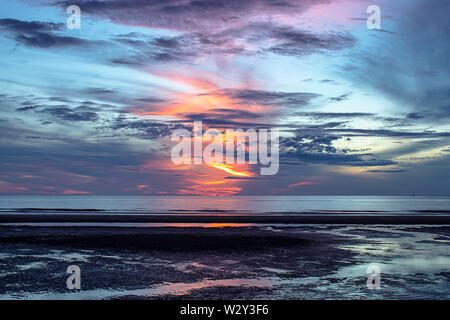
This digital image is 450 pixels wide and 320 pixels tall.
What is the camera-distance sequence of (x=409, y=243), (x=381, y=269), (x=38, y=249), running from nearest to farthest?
1. (x=381, y=269)
2. (x=38, y=249)
3. (x=409, y=243)

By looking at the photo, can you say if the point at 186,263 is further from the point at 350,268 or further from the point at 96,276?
the point at 350,268

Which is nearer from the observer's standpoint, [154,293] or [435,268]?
[154,293]

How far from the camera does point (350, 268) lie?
17.8 metres

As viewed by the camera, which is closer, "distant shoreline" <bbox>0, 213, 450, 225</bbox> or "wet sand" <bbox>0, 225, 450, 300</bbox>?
"wet sand" <bbox>0, 225, 450, 300</bbox>

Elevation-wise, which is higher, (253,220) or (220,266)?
(220,266)

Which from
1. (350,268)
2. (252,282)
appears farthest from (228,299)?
(350,268)

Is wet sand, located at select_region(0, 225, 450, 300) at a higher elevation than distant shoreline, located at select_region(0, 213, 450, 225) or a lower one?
higher

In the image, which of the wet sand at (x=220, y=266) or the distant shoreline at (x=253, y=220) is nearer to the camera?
the wet sand at (x=220, y=266)

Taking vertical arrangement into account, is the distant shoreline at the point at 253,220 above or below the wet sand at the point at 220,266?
below

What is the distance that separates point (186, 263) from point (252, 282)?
16.4ft

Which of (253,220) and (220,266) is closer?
(220,266)

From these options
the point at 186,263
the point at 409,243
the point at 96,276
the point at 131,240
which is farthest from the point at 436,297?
the point at 131,240
